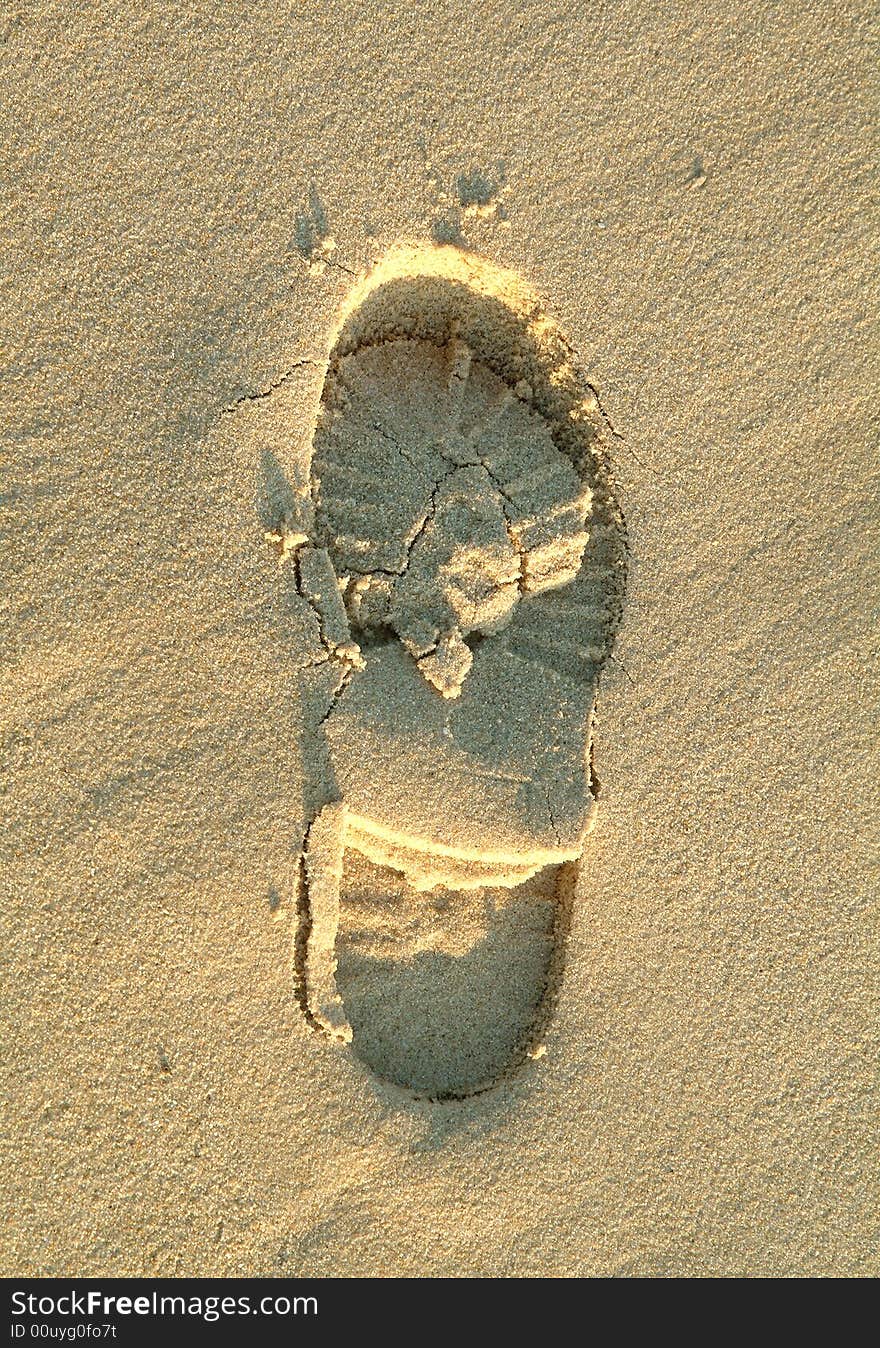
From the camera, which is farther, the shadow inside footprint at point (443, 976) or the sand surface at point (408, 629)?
the shadow inside footprint at point (443, 976)

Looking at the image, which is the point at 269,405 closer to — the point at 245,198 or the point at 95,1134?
the point at 245,198

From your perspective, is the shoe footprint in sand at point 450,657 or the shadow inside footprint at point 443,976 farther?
the shadow inside footprint at point 443,976

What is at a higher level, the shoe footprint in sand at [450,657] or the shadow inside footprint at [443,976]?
the shoe footprint in sand at [450,657]

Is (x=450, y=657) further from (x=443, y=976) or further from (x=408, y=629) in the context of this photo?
(x=443, y=976)

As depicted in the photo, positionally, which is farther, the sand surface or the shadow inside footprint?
the shadow inside footprint

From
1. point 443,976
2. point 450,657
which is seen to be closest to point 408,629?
point 450,657
